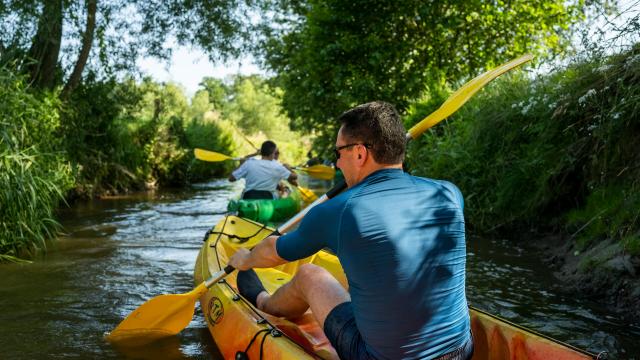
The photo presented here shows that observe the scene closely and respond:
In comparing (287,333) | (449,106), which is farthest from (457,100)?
(287,333)

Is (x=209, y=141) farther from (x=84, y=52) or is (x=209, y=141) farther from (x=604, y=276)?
(x=604, y=276)

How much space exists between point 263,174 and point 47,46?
4628 mm

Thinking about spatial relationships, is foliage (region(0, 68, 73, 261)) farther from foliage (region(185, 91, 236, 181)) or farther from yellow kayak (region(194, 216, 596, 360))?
foliage (region(185, 91, 236, 181))

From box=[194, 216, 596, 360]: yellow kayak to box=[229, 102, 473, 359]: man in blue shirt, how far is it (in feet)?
1.19

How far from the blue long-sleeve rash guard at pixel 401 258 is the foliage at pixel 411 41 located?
10.1 meters

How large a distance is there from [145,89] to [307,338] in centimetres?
1054

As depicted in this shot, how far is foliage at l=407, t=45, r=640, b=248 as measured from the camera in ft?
14.8

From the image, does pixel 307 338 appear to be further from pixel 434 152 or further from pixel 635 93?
pixel 434 152

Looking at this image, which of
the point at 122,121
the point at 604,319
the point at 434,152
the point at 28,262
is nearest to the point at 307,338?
the point at 604,319

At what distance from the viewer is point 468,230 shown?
8.12 meters

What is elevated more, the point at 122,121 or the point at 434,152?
the point at 122,121

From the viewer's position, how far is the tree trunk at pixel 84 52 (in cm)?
1069

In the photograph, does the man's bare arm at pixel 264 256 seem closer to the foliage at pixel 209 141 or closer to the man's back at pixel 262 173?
the man's back at pixel 262 173

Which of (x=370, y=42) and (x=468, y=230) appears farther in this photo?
(x=370, y=42)
